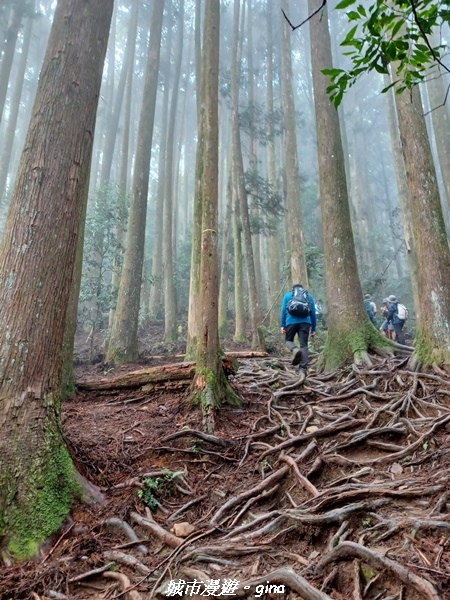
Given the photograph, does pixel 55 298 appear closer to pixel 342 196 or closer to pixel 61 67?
pixel 61 67

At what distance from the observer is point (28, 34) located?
21.9m

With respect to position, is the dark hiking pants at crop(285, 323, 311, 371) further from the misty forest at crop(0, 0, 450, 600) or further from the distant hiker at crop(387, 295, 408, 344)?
the distant hiker at crop(387, 295, 408, 344)

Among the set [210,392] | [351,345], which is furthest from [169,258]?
[210,392]

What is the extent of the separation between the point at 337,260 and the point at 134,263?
5468 millimetres

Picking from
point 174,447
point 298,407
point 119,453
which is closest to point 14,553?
point 119,453

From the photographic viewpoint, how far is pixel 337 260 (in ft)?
23.7

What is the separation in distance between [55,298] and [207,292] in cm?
217

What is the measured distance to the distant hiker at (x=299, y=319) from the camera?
672 centimetres

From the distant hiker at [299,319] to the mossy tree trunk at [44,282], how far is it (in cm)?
429

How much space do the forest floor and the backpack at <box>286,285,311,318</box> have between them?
5.74ft

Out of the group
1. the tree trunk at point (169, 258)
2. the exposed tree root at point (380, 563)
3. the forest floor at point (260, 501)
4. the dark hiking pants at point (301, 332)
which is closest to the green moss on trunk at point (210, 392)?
the forest floor at point (260, 501)

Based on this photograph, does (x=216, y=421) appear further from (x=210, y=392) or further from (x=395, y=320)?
(x=395, y=320)

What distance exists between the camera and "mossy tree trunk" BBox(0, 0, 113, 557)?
8.50ft

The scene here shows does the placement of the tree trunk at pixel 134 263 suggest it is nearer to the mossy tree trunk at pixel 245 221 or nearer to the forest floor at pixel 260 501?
the mossy tree trunk at pixel 245 221
